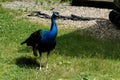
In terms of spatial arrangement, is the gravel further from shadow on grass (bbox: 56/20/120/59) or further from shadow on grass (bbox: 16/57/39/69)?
shadow on grass (bbox: 16/57/39/69)

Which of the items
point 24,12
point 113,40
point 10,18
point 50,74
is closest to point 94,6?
point 24,12

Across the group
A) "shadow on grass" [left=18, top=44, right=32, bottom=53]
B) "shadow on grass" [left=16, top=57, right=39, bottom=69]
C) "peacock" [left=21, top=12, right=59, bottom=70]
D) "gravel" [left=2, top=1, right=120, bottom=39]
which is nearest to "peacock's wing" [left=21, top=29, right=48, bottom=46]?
"peacock" [left=21, top=12, right=59, bottom=70]

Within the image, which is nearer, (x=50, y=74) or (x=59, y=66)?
(x=50, y=74)

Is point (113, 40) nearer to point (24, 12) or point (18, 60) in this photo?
point (18, 60)

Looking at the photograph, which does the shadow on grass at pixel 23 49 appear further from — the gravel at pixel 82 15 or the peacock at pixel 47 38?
the gravel at pixel 82 15

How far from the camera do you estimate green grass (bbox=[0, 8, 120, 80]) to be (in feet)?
32.8

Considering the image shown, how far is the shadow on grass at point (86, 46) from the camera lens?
12.0 metres

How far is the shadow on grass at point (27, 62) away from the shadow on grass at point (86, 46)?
1.11 m

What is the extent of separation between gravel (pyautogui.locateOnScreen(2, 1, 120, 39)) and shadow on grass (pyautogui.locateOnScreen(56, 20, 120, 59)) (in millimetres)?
161

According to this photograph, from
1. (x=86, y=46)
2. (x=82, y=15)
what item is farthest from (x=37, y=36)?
(x=82, y=15)

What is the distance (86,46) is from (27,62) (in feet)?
8.17

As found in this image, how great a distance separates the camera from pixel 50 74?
9.97m

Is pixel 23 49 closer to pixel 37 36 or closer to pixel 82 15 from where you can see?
pixel 37 36

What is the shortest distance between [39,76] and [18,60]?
151cm
